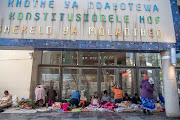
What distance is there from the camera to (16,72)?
8.41m

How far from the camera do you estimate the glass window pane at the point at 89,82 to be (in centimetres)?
930

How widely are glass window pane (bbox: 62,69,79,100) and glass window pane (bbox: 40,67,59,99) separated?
522 millimetres

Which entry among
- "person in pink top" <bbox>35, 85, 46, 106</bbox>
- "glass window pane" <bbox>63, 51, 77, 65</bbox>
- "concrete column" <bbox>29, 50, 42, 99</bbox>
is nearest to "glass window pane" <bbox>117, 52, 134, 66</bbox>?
"glass window pane" <bbox>63, 51, 77, 65</bbox>

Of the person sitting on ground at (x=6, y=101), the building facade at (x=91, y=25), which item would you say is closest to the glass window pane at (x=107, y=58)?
the building facade at (x=91, y=25)

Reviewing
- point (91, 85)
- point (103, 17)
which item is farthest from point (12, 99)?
point (103, 17)

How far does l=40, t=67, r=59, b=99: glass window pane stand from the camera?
9.30 metres

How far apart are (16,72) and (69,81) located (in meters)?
3.23

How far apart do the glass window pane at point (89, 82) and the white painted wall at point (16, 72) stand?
3367 millimetres

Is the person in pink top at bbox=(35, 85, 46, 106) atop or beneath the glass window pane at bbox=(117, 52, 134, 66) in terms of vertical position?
beneath

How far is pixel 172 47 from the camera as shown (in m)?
5.49

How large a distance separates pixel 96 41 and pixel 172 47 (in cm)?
295

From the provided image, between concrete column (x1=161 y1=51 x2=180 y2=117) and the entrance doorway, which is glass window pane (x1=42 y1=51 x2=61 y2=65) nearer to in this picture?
the entrance doorway

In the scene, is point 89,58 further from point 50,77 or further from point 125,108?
point 125,108

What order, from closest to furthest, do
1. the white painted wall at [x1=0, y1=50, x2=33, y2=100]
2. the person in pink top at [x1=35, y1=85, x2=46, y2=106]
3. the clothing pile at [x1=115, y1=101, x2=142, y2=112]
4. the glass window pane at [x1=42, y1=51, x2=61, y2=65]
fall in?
the clothing pile at [x1=115, y1=101, x2=142, y2=112]
the person in pink top at [x1=35, y1=85, x2=46, y2=106]
the white painted wall at [x1=0, y1=50, x2=33, y2=100]
the glass window pane at [x1=42, y1=51, x2=61, y2=65]
